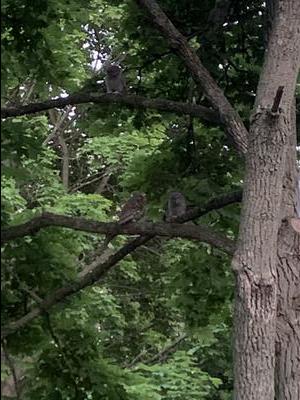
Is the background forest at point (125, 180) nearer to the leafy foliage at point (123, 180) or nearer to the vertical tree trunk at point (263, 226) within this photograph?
the leafy foliage at point (123, 180)

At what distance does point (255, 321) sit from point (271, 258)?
412 millimetres

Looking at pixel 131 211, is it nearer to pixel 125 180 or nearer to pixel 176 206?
pixel 176 206

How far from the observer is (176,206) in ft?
18.6

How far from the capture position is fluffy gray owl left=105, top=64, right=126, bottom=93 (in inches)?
236

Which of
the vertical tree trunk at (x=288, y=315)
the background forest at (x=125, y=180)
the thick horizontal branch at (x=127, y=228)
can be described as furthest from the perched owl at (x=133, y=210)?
the vertical tree trunk at (x=288, y=315)

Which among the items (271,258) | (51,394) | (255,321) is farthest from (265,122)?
(51,394)

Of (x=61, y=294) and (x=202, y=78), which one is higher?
(x=202, y=78)

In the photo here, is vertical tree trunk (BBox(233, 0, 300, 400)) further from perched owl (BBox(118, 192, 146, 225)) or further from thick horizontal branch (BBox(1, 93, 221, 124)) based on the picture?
perched owl (BBox(118, 192, 146, 225))

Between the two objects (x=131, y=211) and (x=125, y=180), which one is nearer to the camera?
(x=131, y=211)

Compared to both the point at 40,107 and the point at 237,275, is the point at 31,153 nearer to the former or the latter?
the point at 40,107

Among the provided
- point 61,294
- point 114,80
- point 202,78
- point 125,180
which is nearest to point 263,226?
point 202,78

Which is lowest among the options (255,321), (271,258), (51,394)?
(51,394)

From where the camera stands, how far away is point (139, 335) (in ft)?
40.3

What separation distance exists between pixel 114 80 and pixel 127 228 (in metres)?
1.47
